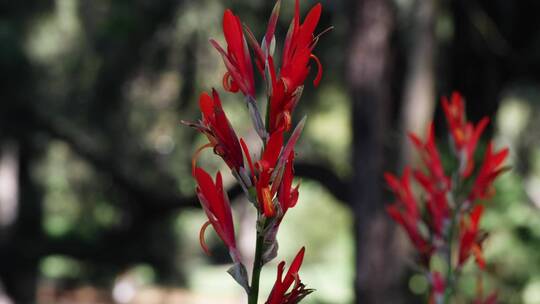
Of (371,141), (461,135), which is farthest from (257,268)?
(371,141)

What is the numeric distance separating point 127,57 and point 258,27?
1743mm

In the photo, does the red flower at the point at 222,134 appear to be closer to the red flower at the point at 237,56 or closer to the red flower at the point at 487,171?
the red flower at the point at 237,56

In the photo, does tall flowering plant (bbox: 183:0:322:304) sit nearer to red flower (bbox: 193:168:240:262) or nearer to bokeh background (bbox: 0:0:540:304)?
red flower (bbox: 193:168:240:262)

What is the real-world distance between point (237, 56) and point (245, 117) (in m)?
15.2

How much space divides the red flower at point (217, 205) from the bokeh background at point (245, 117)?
1034 millimetres

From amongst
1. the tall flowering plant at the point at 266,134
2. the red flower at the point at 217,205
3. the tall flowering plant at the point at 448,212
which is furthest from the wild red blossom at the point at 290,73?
the tall flowering plant at the point at 448,212

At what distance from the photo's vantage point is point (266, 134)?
1107 mm

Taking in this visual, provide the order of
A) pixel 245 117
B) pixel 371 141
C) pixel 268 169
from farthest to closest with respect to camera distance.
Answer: pixel 245 117 < pixel 371 141 < pixel 268 169

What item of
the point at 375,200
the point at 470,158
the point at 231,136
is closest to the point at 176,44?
the point at 375,200

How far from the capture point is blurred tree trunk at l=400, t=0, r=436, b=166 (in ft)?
20.7

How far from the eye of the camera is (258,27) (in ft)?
34.9

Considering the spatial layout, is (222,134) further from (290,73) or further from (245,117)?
(245,117)

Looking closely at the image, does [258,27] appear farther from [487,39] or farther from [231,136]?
[231,136]

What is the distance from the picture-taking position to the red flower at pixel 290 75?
1087 millimetres
